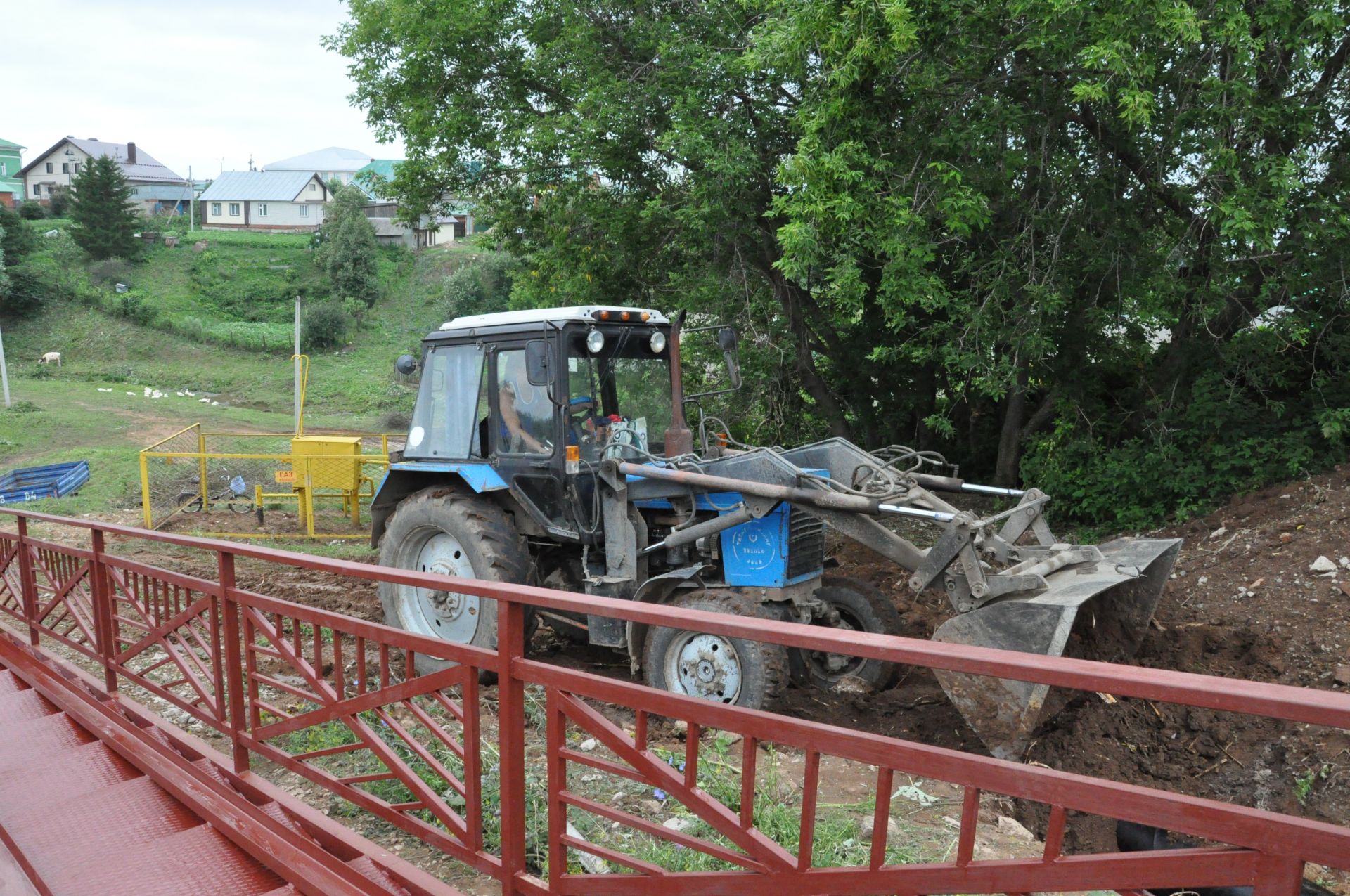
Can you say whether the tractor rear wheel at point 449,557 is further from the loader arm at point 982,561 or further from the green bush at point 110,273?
the green bush at point 110,273

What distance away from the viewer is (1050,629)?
15.1 ft

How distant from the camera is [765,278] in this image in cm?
1140

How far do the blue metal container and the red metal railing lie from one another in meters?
12.4

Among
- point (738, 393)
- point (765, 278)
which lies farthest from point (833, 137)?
point (738, 393)

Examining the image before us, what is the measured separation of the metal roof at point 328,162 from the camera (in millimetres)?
77125

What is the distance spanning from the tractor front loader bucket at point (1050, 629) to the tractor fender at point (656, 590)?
5.03 ft

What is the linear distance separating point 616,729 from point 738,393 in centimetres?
978

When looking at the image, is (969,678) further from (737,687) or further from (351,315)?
(351,315)

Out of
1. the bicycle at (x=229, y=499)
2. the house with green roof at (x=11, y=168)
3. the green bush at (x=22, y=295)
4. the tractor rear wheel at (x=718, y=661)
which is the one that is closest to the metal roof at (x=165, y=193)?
the house with green roof at (x=11, y=168)

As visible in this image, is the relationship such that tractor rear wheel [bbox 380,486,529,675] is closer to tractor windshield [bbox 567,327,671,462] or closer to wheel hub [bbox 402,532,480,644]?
wheel hub [bbox 402,532,480,644]

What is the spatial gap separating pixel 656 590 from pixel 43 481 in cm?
1349

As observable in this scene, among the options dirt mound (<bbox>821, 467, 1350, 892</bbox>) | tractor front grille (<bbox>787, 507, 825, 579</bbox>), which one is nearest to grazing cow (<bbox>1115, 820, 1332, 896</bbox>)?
dirt mound (<bbox>821, 467, 1350, 892</bbox>)

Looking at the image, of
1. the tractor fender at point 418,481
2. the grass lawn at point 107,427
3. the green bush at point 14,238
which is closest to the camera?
the tractor fender at point 418,481

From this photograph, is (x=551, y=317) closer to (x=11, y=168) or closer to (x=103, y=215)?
(x=103, y=215)
